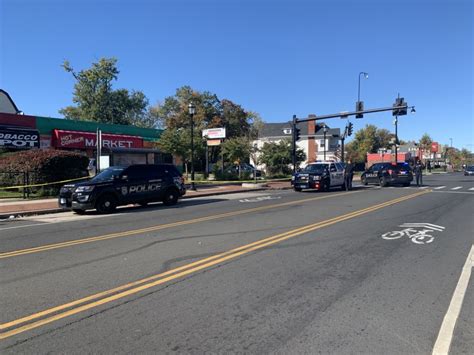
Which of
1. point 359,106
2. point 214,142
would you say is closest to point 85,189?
point 214,142

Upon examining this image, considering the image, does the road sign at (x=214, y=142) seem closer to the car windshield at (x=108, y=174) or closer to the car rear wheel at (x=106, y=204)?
the car windshield at (x=108, y=174)

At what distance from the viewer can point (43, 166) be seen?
21.0 m

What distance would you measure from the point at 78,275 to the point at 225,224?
5.57 meters

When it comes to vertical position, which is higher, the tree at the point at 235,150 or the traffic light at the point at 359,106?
the traffic light at the point at 359,106

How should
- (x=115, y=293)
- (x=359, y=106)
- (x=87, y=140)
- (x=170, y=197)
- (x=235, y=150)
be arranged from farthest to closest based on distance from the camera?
(x=235, y=150)
(x=87, y=140)
(x=359, y=106)
(x=170, y=197)
(x=115, y=293)

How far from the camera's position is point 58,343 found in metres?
3.99

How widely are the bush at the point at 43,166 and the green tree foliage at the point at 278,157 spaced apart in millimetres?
23435

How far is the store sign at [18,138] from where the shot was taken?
2738 cm

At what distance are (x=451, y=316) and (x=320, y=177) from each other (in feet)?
66.5

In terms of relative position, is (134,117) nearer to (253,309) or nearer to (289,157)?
(289,157)

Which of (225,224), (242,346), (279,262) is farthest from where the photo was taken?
(225,224)

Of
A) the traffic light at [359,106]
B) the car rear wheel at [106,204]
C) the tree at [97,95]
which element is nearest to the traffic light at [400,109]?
the traffic light at [359,106]

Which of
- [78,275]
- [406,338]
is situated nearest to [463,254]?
[406,338]

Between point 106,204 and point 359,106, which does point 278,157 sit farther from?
point 106,204
